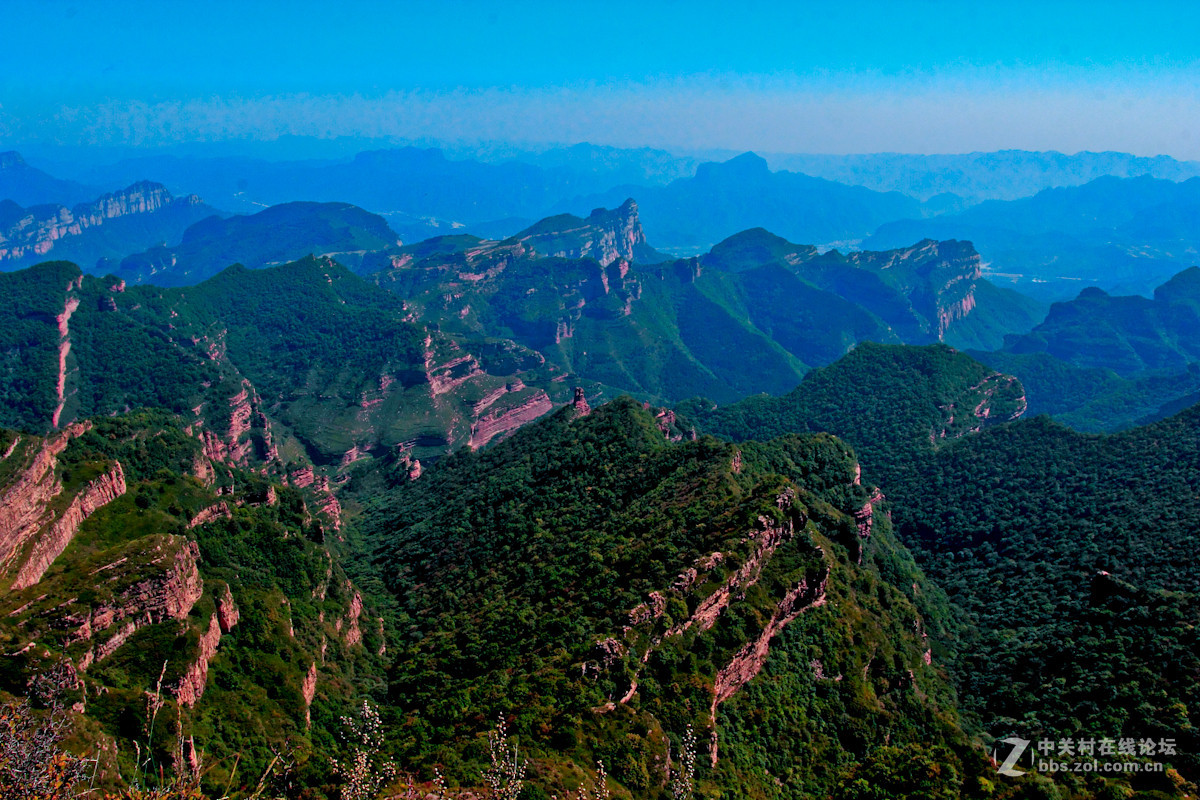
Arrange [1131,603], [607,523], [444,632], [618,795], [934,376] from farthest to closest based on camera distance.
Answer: [934,376], [607,523], [444,632], [1131,603], [618,795]

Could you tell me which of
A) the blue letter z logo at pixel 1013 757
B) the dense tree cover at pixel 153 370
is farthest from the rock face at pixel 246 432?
the blue letter z logo at pixel 1013 757

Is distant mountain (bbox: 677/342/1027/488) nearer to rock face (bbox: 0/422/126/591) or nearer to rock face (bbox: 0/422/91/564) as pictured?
rock face (bbox: 0/422/126/591)

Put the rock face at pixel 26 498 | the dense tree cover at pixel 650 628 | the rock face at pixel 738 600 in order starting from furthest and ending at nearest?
the rock face at pixel 26 498 → the rock face at pixel 738 600 → the dense tree cover at pixel 650 628

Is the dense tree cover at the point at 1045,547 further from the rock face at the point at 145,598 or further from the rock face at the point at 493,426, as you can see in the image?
the rock face at the point at 493,426

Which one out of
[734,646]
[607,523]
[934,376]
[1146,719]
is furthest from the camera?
[934,376]

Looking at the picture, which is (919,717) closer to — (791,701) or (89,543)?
(791,701)

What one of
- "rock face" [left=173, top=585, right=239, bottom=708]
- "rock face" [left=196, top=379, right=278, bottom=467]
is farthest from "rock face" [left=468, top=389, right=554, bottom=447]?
Answer: "rock face" [left=173, top=585, right=239, bottom=708]

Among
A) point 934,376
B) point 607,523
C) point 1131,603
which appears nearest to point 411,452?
point 607,523
